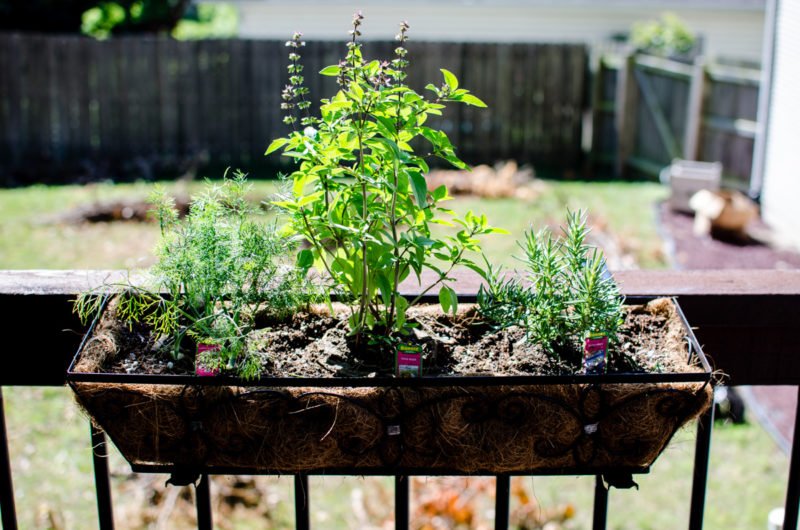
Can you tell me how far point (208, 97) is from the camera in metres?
11.8

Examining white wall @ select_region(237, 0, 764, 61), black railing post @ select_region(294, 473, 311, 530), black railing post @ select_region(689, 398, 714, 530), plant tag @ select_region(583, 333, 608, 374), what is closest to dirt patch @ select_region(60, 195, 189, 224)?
black railing post @ select_region(294, 473, 311, 530)

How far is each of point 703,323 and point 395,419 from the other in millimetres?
580

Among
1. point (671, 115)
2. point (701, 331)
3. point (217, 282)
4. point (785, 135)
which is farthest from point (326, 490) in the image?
point (671, 115)

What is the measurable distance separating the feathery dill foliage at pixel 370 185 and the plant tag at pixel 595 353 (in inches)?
8.0

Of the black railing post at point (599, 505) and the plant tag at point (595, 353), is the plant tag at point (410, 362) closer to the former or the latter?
the plant tag at point (595, 353)

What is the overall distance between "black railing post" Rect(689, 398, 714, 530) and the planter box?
0.75ft

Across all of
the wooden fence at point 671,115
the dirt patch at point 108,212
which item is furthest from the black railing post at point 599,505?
the wooden fence at point 671,115

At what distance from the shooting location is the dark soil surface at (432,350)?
4.07 ft

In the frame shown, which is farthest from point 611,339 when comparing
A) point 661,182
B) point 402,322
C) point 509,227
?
point 661,182

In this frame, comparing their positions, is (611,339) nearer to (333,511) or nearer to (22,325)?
(22,325)

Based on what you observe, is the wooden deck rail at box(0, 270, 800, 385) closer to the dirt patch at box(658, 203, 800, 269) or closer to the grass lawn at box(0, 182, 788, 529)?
the grass lawn at box(0, 182, 788, 529)

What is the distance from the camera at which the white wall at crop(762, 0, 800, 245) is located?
8445 millimetres

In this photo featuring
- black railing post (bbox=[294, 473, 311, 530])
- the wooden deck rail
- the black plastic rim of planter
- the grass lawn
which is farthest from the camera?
the grass lawn

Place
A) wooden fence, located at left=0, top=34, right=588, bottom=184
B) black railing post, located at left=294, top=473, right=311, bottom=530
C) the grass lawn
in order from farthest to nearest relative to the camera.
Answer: wooden fence, located at left=0, top=34, right=588, bottom=184 < the grass lawn < black railing post, located at left=294, top=473, right=311, bottom=530
